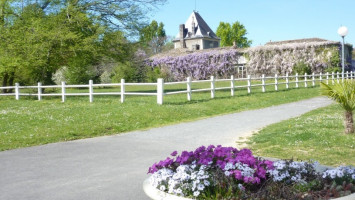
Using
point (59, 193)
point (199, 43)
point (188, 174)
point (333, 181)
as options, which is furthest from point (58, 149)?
point (199, 43)

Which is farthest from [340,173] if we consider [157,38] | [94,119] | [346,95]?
[157,38]

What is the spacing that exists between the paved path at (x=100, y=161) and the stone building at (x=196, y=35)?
208 ft

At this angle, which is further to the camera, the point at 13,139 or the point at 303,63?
the point at 303,63

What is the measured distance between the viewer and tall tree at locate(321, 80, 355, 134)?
9.20 m

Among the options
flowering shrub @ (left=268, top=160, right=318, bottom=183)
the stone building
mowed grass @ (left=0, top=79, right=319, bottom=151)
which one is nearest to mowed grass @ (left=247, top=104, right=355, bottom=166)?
flowering shrub @ (left=268, top=160, right=318, bottom=183)

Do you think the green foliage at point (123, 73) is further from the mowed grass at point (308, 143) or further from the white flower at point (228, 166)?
the white flower at point (228, 166)

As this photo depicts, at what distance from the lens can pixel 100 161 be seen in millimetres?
7719

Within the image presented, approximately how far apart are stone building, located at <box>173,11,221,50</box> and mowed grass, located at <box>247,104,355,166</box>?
210 feet

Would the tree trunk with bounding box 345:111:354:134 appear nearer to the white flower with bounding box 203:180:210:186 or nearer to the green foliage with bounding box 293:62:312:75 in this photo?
the white flower with bounding box 203:180:210:186

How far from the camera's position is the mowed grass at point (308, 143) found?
743cm

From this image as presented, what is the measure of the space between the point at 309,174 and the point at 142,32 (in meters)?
24.8

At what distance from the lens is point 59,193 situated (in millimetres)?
5562

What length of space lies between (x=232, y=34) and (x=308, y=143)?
247 feet

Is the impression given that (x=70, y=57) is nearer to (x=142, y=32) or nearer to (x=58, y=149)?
(x=142, y=32)
